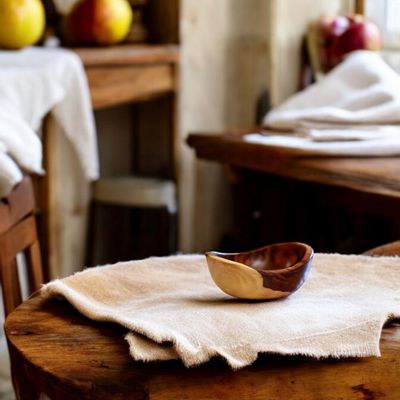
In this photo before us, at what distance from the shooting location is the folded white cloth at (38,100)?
160 centimetres

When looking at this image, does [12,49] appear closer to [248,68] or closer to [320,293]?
[248,68]

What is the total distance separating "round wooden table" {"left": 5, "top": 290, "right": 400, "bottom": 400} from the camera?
2.39ft

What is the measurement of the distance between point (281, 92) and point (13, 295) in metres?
1.75

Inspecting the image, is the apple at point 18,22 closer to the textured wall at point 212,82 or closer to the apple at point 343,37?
the textured wall at point 212,82

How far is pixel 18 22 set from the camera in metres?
2.15

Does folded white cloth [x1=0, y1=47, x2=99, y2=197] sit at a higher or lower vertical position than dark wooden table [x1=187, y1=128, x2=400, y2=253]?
higher

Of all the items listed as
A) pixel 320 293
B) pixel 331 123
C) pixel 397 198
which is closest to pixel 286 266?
pixel 320 293

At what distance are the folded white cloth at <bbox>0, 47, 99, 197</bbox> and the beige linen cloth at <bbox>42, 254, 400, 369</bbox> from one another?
0.63 m

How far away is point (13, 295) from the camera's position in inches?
52.6

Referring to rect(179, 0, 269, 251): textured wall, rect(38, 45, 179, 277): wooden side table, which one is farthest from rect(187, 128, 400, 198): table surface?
rect(179, 0, 269, 251): textured wall

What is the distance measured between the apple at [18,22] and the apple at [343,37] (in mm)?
977

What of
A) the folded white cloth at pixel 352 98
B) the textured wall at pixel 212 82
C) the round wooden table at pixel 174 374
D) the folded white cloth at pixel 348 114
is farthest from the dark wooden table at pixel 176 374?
the textured wall at pixel 212 82

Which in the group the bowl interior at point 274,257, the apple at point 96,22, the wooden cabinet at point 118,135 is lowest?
the wooden cabinet at point 118,135

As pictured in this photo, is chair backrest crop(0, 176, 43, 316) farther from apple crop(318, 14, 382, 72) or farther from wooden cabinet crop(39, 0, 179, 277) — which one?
apple crop(318, 14, 382, 72)
